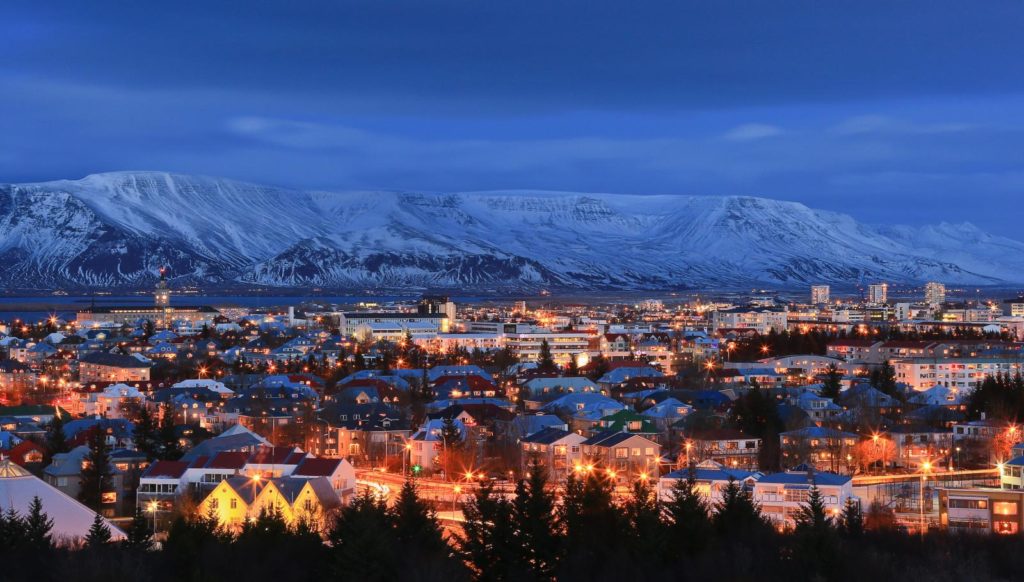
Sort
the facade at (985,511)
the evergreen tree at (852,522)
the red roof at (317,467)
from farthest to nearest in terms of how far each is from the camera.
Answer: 1. the red roof at (317,467)
2. the facade at (985,511)
3. the evergreen tree at (852,522)

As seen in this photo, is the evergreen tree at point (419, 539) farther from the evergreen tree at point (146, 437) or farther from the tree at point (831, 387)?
the tree at point (831, 387)

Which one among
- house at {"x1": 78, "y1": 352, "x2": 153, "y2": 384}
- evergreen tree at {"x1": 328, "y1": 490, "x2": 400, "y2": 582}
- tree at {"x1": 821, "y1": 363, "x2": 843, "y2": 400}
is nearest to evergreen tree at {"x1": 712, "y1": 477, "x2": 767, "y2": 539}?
evergreen tree at {"x1": 328, "y1": 490, "x2": 400, "y2": 582}

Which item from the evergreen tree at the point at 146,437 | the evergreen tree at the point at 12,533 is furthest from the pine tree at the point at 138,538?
the evergreen tree at the point at 146,437

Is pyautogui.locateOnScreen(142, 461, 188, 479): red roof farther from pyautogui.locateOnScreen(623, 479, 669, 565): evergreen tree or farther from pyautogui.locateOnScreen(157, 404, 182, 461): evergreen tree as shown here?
pyautogui.locateOnScreen(623, 479, 669, 565): evergreen tree

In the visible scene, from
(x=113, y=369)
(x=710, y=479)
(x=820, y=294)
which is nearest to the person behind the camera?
(x=710, y=479)

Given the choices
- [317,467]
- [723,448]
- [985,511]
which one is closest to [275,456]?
[317,467]

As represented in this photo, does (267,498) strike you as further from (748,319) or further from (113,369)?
(748,319)

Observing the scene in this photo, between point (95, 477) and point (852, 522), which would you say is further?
point (95, 477)
